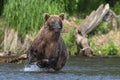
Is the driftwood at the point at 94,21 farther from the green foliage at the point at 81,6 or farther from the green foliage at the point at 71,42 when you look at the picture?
the green foliage at the point at 81,6

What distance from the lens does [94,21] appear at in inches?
1524

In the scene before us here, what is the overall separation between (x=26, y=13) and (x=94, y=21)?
171 inches

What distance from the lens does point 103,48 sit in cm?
3756

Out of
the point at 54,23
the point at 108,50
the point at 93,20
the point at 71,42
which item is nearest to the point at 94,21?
the point at 93,20

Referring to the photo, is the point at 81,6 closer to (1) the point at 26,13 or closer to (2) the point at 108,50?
(1) the point at 26,13

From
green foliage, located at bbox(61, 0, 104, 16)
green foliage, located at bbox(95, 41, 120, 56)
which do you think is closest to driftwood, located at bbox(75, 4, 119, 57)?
green foliage, located at bbox(95, 41, 120, 56)

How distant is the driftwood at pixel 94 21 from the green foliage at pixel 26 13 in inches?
106

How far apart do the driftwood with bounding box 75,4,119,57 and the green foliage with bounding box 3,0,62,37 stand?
269 cm

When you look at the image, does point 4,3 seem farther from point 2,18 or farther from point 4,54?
point 4,54

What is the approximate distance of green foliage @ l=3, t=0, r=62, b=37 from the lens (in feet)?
132

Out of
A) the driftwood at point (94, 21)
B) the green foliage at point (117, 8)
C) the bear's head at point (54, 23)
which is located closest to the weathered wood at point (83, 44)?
the driftwood at point (94, 21)

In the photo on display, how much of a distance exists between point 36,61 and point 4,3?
19.2m

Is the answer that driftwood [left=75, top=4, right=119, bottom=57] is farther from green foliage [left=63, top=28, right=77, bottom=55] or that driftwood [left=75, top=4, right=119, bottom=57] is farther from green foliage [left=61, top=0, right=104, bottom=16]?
green foliage [left=61, top=0, right=104, bottom=16]

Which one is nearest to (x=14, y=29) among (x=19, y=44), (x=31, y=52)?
(x=19, y=44)
